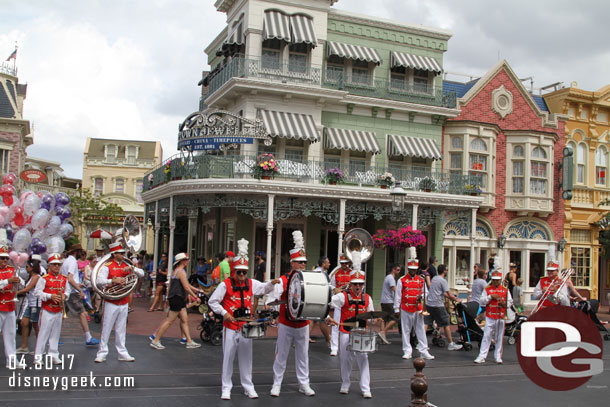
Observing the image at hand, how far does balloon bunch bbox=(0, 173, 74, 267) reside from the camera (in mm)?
17234

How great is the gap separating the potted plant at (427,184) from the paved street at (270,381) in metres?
9.84

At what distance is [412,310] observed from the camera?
41.3 ft

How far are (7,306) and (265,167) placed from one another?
10513 mm

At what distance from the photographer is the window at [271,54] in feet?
69.9

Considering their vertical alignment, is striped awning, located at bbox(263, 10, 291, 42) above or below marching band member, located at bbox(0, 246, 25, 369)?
above

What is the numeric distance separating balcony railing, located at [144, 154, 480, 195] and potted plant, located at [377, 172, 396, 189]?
0.22 metres

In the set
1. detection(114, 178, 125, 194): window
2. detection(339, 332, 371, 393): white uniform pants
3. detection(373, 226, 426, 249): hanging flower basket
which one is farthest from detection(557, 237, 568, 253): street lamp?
detection(114, 178, 125, 194): window

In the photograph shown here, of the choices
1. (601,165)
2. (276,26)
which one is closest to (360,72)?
(276,26)

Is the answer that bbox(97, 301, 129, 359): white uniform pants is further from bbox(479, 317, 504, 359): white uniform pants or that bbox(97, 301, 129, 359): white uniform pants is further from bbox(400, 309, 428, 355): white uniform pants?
bbox(479, 317, 504, 359): white uniform pants

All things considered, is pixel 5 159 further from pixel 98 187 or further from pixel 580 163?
pixel 580 163

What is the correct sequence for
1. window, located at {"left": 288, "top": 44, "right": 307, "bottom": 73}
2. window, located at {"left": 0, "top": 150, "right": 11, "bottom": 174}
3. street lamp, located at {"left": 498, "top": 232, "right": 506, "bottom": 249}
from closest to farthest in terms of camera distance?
window, located at {"left": 288, "top": 44, "right": 307, "bottom": 73} < street lamp, located at {"left": 498, "top": 232, "right": 506, "bottom": 249} < window, located at {"left": 0, "top": 150, "right": 11, "bottom": 174}

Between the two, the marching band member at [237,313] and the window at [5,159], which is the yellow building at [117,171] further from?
the marching band member at [237,313]

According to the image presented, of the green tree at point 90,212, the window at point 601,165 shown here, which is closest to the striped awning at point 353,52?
the window at point 601,165

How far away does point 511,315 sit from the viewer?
13578 millimetres
